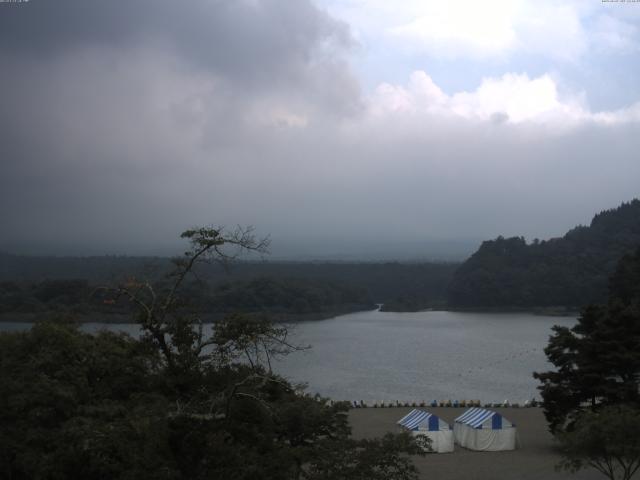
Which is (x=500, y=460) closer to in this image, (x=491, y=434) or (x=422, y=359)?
(x=491, y=434)

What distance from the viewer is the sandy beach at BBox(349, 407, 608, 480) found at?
1357 centimetres

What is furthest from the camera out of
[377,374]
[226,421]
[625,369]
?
[377,374]

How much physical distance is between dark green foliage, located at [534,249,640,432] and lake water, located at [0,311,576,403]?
18.9 feet

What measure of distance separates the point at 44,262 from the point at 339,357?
9403 centimetres

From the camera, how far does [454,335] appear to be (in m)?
52.0

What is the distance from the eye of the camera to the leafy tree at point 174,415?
20.9 ft

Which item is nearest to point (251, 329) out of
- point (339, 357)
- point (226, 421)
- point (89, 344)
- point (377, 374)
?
point (226, 421)

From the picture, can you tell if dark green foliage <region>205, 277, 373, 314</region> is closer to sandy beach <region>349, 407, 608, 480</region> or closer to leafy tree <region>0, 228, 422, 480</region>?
sandy beach <region>349, 407, 608, 480</region>

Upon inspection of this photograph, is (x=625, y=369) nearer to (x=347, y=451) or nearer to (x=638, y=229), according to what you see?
(x=347, y=451)

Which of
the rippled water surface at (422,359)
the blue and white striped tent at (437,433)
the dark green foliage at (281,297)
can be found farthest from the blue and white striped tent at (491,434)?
the dark green foliage at (281,297)

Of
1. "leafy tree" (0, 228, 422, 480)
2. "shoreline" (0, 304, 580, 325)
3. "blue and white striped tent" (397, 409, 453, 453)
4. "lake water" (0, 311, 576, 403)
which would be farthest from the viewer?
"shoreline" (0, 304, 580, 325)

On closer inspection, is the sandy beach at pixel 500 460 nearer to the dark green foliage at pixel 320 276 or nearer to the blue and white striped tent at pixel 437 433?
the blue and white striped tent at pixel 437 433

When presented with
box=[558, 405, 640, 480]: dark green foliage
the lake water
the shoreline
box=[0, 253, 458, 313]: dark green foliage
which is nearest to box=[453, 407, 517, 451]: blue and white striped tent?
the lake water

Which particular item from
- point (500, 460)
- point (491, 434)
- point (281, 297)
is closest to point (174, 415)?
point (500, 460)
